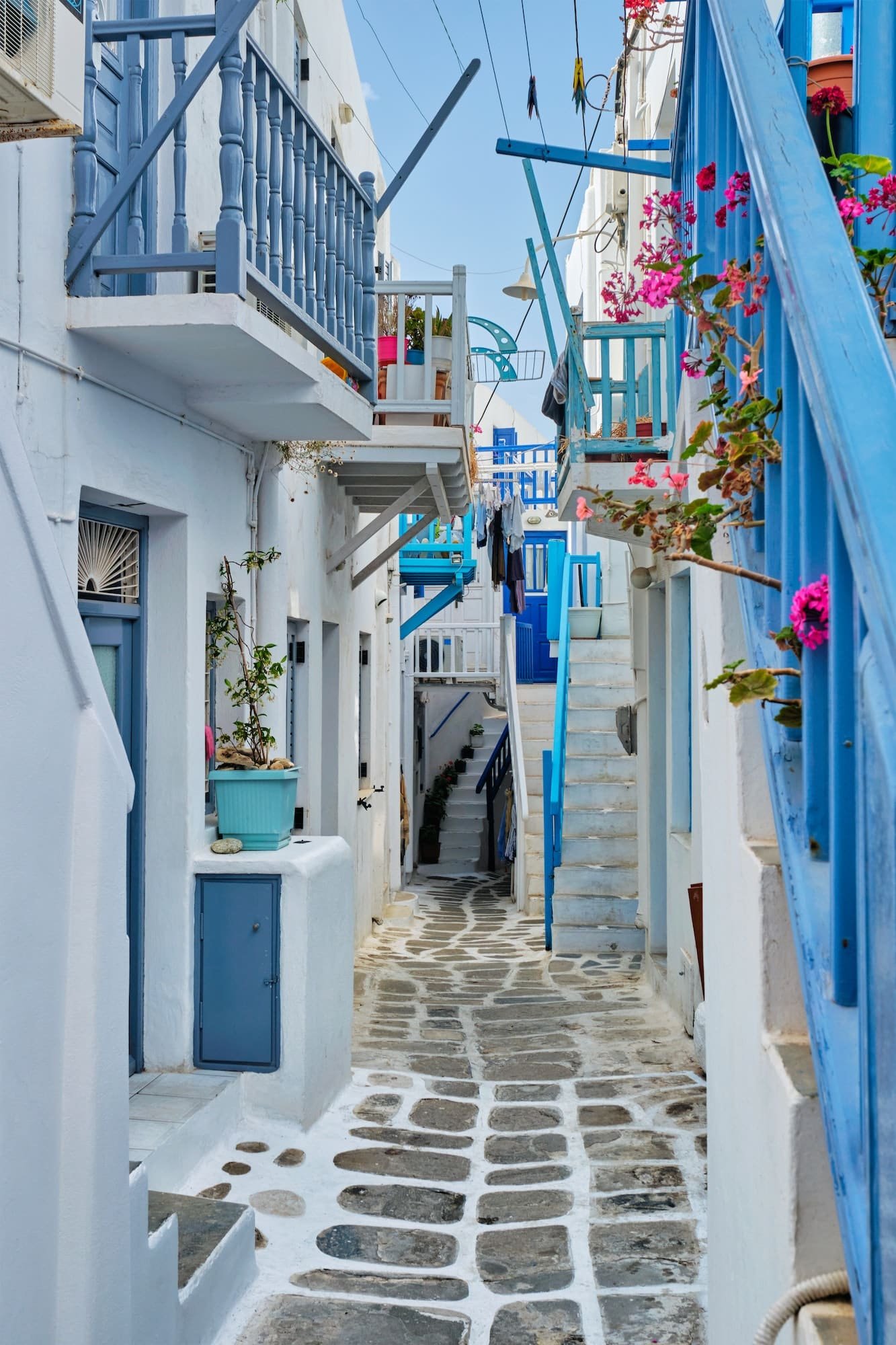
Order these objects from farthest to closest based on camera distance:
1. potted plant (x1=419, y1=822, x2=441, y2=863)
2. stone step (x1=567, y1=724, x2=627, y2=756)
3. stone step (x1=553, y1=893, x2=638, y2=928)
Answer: potted plant (x1=419, y1=822, x2=441, y2=863)
stone step (x1=567, y1=724, x2=627, y2=756)
stone step (x1=553, y1=893, x2=638, y2=928)

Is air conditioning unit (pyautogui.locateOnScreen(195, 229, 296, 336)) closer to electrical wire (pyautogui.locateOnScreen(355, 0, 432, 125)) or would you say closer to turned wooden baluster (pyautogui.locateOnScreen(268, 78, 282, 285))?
turned wooden baluster (pyautogui.locateOnScreen(268, 78, 282, 285))

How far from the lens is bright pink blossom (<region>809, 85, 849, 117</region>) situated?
3.22 meters

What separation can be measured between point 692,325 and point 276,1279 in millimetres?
3407

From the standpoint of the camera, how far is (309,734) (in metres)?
8.32

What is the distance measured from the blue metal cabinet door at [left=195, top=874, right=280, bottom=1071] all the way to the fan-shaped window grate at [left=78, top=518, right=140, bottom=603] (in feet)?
4.57

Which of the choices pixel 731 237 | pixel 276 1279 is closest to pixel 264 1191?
pixel 276 1279

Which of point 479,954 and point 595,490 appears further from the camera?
point 479,954

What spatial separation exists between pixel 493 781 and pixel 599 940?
9427mm

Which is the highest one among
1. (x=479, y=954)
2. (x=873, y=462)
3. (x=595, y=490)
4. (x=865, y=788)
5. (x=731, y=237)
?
(x=731, y=237)

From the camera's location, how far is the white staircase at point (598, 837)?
33.4 ft

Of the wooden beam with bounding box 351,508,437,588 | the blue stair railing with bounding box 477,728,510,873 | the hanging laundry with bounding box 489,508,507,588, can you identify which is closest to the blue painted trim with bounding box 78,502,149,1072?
the wooden beam with bounding box 351,508,437,588

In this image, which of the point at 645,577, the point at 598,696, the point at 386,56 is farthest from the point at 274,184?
the point at 598,696

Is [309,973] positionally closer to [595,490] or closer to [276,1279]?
[276,1279]

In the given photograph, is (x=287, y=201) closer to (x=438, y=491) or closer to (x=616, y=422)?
(x=616, y=422)
